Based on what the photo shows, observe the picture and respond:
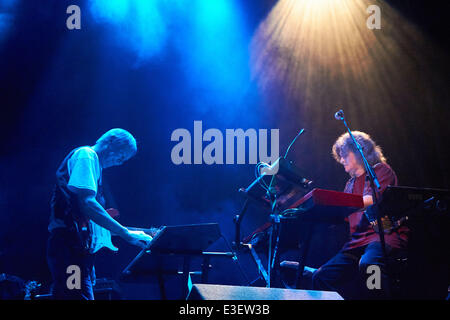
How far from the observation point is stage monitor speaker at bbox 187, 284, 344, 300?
1758 millimetres

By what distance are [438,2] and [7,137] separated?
5591 millimetres

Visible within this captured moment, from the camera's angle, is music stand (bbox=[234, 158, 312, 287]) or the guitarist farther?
music stand (bbox=[234, 158, 312, 287])

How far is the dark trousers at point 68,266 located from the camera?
264cm

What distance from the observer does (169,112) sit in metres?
4.76

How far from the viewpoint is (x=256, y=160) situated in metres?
4.61

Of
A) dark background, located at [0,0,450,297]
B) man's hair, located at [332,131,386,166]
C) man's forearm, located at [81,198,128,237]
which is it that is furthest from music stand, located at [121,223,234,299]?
man's hair, located at [332,131,386,166]

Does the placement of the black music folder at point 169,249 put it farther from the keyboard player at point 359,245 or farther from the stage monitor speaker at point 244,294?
the keyboard player at point 359,245

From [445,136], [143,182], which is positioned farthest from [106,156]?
[445,136]

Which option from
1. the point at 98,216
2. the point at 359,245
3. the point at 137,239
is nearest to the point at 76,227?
the point at 98,216

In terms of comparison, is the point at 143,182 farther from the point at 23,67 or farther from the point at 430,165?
the point at 430,165

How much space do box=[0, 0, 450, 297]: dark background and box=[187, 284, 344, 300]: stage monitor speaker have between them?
2.63 metres

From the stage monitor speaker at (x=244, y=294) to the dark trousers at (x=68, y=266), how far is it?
1184 mm

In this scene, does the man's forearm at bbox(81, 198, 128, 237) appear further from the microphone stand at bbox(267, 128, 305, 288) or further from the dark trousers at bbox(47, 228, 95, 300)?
the microphone stand at bbox(267, 128, 305, 288)
